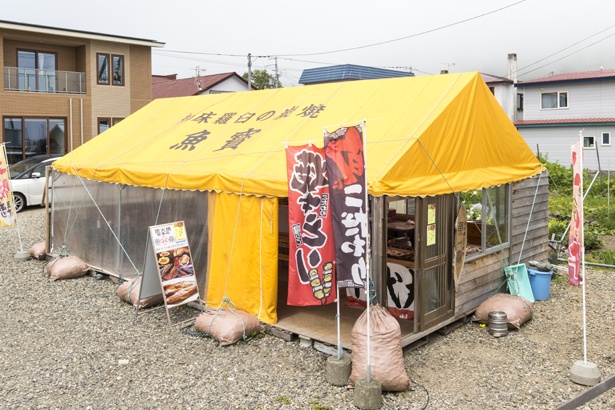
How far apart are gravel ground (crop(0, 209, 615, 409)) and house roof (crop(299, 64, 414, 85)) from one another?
15553 millimetres

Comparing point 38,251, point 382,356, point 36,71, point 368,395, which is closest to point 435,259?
point 382,356

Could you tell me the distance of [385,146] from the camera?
7465mm

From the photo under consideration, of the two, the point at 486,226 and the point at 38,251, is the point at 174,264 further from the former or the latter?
the point at 38,251

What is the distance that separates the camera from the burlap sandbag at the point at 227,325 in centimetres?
758

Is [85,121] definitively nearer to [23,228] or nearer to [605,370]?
[23,228]

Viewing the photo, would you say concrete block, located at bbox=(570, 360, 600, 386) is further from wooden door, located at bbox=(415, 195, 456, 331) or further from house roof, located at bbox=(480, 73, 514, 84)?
house roof, located at bbox=(480, 73, 514, 84)

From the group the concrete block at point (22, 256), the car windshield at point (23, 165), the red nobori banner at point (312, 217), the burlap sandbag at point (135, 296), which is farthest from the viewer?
the car windshield at point (23, 165)

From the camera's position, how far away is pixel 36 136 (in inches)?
930

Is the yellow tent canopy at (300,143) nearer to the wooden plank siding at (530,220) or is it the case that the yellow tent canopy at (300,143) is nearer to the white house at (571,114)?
the wooden plank siding at (530,220)

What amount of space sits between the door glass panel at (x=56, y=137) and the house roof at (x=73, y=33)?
365 cm

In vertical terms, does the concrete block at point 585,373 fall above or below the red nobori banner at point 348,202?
below

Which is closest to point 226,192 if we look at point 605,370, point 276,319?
point 276,319

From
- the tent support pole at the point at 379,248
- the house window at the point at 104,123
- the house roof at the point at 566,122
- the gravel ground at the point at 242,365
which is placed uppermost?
the house roof at the point at 566,122

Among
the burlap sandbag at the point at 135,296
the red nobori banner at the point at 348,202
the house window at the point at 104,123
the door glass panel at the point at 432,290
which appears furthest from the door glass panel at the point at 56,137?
the red nobori banner at the point at 348,202
